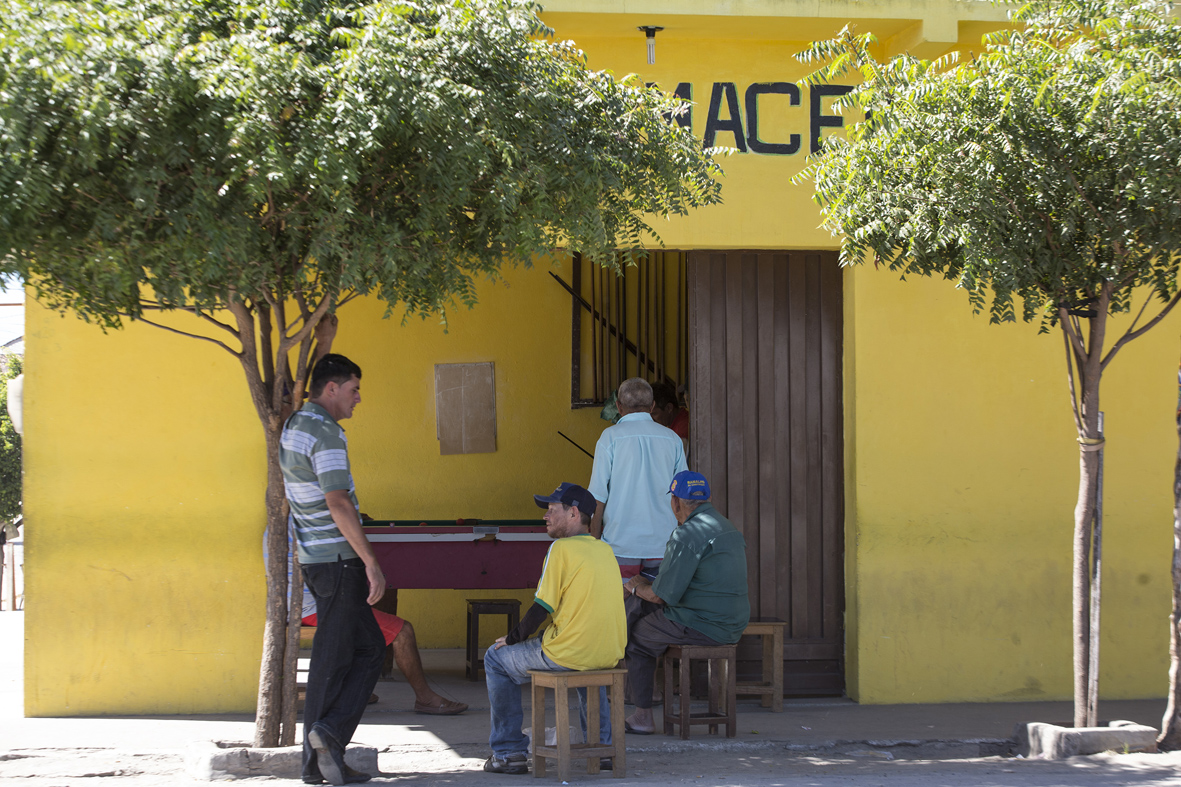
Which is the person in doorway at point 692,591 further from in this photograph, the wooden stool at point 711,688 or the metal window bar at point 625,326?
the metal window bar at point 625,326

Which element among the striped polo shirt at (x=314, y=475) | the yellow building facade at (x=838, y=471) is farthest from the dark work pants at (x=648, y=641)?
the striped polo shirt at (x=314, y=475)

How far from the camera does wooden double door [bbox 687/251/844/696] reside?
685 centimetres

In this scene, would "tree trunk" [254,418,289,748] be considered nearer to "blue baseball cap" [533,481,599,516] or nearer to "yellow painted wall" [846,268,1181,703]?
"blue baseball cap" [533,481,599,516]

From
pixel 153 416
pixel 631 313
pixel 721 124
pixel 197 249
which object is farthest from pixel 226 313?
pixel 631 313

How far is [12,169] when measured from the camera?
3.81 meters

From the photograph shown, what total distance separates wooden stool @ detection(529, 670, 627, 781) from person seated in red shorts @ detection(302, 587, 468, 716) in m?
1.31

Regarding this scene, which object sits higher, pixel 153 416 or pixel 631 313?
pixel 631 313

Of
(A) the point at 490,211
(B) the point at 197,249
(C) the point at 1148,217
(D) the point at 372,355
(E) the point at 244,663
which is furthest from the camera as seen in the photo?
(D) the point at 372,355

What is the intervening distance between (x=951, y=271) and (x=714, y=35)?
2266mm

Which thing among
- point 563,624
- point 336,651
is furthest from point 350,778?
point 563,624

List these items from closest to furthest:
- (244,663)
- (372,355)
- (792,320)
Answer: (244,663) < (792,320) < (372,355)

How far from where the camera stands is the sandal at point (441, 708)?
6355 millimetres

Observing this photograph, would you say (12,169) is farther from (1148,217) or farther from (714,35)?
(1148,217)

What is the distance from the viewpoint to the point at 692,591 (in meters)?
5.57
